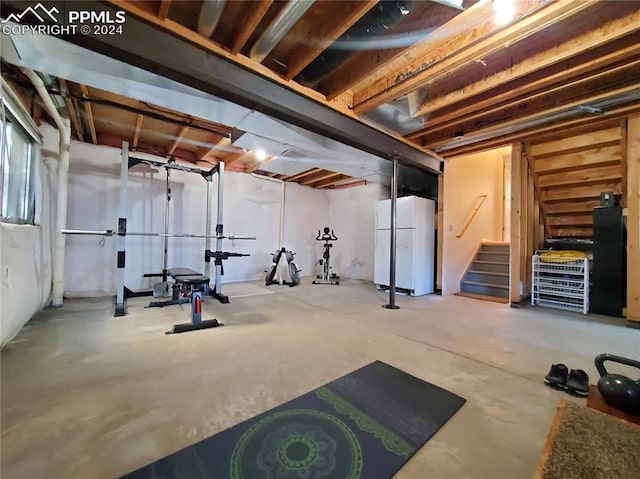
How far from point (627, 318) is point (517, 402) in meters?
3.14

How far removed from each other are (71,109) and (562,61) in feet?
18.1

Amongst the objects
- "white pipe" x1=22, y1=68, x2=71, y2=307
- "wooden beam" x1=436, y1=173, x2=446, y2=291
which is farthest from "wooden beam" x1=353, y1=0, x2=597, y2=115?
"white pipe" x1=22, y1=68, x2=71, y2=307

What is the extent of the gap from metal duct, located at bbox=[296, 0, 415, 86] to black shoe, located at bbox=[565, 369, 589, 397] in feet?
8.96

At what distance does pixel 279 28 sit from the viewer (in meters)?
2.02

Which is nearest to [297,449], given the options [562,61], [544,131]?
[562,61]

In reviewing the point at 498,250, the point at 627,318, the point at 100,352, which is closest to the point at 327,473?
the point at 100,352

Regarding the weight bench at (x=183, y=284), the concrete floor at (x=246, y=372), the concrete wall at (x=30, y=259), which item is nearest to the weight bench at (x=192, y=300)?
the weight bench at (x=183, y=284)

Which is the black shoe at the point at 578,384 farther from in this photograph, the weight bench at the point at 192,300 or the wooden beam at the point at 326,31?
the weight bench at the point at 192,300

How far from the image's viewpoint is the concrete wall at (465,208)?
5000mm

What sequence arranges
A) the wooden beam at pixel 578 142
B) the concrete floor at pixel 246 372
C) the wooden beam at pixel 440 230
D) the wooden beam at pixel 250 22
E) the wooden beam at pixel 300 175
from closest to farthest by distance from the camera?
the concrete floor at pixel 246 372 → the wooden beam at pixel 250 22 → the wooden beam at pixel 578 142 → the wooden beam at pixel 440 230 → the wooden beam at pixel 300 175

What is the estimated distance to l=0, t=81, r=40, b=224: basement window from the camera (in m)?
2.37

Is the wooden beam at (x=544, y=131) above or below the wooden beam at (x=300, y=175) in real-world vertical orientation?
above

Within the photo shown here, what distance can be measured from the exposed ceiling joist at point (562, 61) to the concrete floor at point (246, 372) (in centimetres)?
261

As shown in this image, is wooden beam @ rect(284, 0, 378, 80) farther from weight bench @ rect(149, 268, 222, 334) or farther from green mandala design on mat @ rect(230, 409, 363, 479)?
green mandala design on mat @ rect(230, 409, 363, 479)
